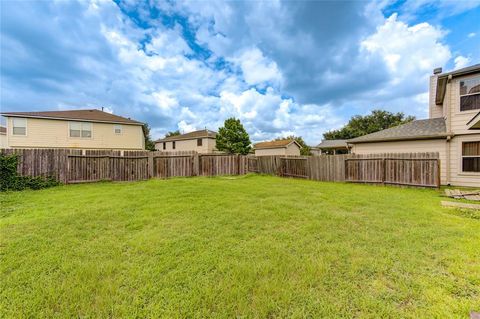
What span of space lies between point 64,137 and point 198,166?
531 inches

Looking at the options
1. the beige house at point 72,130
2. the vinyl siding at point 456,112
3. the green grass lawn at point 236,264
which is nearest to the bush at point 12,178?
the green grass lawn at point 236,264

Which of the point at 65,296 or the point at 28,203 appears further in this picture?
the point at 28,203

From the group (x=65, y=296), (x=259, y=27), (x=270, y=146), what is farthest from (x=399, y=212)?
(x=270, y=146)

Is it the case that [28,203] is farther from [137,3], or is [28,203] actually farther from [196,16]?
[196,16]

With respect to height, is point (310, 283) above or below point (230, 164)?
below

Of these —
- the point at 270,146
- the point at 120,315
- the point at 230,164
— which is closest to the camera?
the point at 120,315

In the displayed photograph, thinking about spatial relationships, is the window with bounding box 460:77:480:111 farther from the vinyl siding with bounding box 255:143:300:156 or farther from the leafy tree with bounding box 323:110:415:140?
the leafy tree with bounding box 323:110:415:140

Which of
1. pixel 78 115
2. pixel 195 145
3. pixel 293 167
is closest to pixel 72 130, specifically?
pixel 78 115

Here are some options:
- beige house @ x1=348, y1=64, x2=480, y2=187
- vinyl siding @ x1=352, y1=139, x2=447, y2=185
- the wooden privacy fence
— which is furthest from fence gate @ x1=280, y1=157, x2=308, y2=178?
beige house @ x1=348, y1=64, x2=480, y2=187

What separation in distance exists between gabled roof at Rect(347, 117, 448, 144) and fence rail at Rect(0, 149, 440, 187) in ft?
6.42

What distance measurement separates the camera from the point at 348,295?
227cm

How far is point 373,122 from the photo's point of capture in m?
37.5

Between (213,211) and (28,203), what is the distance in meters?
5.59

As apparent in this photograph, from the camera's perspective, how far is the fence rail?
9359mm
